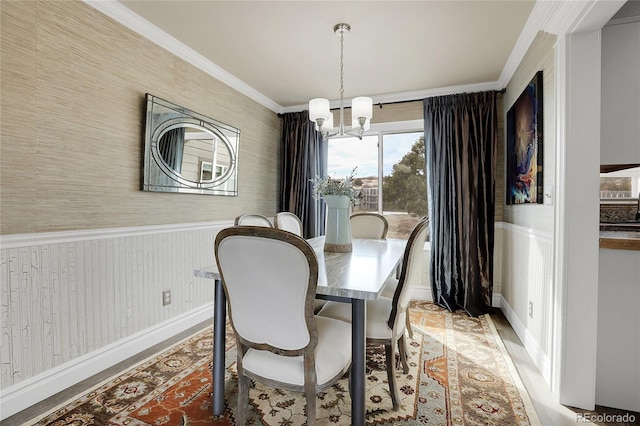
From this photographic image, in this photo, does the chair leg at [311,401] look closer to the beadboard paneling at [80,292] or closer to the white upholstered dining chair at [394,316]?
the white upholstered dining chair at [394,316]

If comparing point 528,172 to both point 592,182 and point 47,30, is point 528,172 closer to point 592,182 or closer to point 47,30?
point 592,182

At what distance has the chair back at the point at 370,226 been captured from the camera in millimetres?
3113

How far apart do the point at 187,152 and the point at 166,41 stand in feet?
2.85

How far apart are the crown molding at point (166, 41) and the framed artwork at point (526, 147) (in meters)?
2.66

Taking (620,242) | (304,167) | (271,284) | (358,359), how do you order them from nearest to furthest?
1. (271,284)
2. (358,359)
3. (620,242)
4. (304,167)

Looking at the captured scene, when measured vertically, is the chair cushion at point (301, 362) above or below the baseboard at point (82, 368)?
above

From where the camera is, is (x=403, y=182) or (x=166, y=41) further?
(x=403, y=182)

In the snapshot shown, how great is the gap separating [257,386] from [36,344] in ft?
4.06

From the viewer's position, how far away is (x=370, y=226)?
10.4 ft

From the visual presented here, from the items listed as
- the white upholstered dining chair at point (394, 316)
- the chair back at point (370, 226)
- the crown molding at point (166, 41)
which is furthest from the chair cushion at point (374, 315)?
the crown molding at point (166, 41)

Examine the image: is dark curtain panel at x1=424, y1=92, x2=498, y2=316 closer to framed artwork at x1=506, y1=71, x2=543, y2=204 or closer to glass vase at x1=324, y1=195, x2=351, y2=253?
framed artwork at x1=506, y1=71, x2=543, y2=204

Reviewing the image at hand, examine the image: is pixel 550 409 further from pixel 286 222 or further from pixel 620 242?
pixel 286 222

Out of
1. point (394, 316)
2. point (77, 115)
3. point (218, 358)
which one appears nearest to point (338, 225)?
point (394, 316)

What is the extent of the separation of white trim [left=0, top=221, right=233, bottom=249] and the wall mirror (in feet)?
1.01
